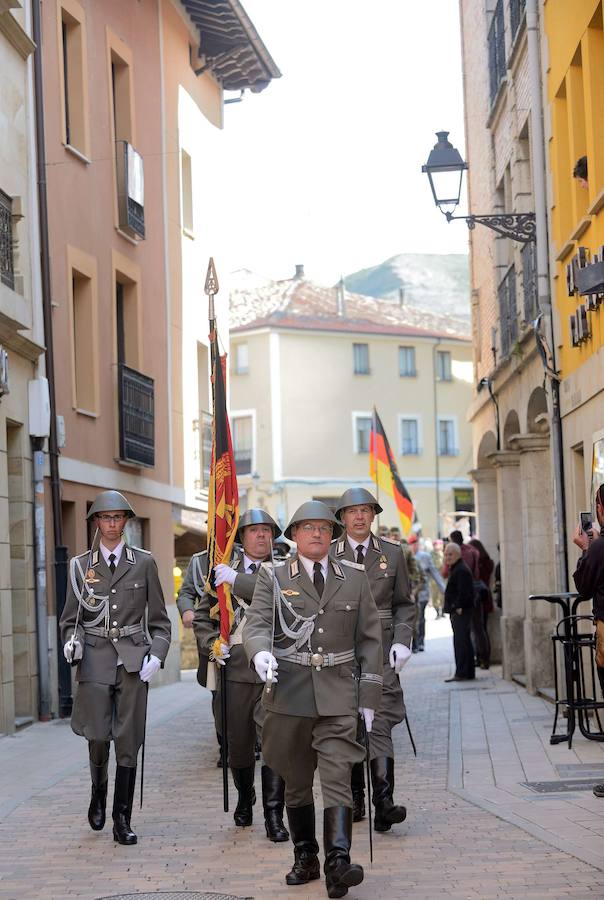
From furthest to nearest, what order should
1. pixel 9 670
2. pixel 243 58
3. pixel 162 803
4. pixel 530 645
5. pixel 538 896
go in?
pixel 243 58 → pixel 530 645 → pixel 9 670 → pixel 162 803 → pixel 538 896

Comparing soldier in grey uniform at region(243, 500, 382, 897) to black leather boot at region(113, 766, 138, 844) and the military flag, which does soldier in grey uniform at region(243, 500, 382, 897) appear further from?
the military flag

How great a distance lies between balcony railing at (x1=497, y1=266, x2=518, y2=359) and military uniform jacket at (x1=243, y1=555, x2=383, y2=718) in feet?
44.7

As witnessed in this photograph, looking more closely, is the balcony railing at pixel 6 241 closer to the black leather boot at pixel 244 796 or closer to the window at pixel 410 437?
the black leather boot at pixel 244 796

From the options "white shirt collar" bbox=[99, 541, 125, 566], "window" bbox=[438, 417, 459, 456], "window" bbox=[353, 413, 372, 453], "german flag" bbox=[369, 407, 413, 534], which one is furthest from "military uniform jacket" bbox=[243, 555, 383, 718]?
"window" bbox=[438, 417, 459, 456]

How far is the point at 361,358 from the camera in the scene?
73938 millimetres

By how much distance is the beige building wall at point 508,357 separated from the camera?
19609 mm

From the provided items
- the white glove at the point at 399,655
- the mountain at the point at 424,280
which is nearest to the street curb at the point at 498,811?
the white glove at the point at 399,655

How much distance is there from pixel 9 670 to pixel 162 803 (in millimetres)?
5385

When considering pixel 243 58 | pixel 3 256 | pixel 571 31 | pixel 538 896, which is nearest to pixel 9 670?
pixel 3 256

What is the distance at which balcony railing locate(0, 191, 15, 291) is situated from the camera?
17.4 meters

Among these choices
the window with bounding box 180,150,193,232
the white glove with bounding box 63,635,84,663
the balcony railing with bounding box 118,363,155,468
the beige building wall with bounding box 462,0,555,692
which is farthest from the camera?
the window with bounding box 180,150,193,232

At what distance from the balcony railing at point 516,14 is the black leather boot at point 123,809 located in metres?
13.2

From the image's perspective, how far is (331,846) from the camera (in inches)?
309

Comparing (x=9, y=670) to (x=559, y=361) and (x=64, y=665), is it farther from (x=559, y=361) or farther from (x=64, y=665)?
(x=559, y=361)
